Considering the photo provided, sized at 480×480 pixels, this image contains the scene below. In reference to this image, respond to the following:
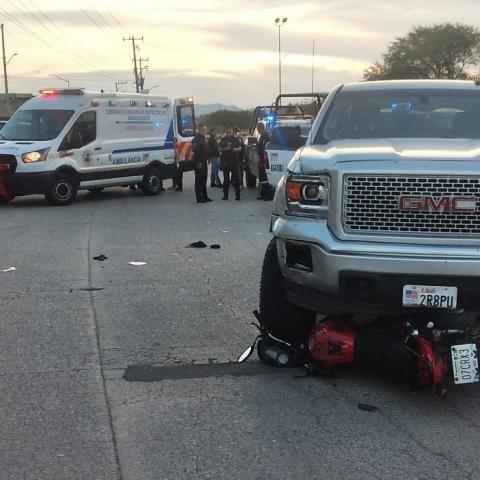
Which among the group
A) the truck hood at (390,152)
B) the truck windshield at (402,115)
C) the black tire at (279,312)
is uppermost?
the truck windshield at (402,115)

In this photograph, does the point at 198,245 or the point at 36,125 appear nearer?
the point at 198,245

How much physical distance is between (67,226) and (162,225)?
1675 mm

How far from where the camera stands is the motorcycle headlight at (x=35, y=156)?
14.3 metres

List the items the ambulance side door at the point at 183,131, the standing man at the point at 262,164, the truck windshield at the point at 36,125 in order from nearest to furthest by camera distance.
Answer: the truck windshield at the point at 36,125 < the standing man at the point at 262,164 < the ambulance side door at the point at 183,131

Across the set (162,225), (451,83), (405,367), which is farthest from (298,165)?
(162,225)

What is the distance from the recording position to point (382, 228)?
13.4 ft

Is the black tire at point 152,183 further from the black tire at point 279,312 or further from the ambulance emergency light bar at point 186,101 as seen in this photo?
the black tire at point 279,312

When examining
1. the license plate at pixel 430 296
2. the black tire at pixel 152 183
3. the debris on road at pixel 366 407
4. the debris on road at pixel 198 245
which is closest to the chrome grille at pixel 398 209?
the license plate at pixel 430 296

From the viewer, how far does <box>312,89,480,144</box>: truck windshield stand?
5070 millimetres

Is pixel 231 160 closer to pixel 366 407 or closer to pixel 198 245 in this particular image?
pixel 198 245

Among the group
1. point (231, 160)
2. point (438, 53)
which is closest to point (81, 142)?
point (231, 160)

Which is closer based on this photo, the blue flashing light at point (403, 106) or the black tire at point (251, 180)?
the blue flashing light at point (403, 106)

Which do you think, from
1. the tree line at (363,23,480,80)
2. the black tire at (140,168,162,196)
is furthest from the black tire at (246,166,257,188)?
the tree line at (363,23,480,80)

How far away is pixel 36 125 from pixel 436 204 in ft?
42.0
